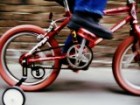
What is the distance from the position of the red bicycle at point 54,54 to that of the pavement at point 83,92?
121 millimetres

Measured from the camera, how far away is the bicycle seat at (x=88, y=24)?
13.6 feet

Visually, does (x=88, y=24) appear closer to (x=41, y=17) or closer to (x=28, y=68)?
(x=28, y=68)

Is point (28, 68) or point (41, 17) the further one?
point (41, 17)

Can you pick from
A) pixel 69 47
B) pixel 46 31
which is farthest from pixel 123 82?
pixel 46 31

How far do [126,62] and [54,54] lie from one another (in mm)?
791

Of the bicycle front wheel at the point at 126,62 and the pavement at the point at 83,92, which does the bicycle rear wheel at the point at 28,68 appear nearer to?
the pavement at the point at 83,92

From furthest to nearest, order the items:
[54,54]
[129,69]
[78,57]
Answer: [129,69] < [54,54] < [78,57]

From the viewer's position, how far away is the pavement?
438 cm

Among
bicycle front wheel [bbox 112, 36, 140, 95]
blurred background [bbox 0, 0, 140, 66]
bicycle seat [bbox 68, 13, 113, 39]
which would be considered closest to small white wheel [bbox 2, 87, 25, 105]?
bicycle seat [bbox 68, 13, 113, 39]

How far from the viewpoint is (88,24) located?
4.16 m

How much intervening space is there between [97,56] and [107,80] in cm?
51

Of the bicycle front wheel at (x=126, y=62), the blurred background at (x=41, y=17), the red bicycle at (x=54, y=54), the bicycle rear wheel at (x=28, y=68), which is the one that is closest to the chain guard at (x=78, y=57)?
the red bicycle at (x=54, y=54)

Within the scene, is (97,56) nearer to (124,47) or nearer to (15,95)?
(124,47)

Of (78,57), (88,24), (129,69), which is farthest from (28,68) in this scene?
(129,69)
